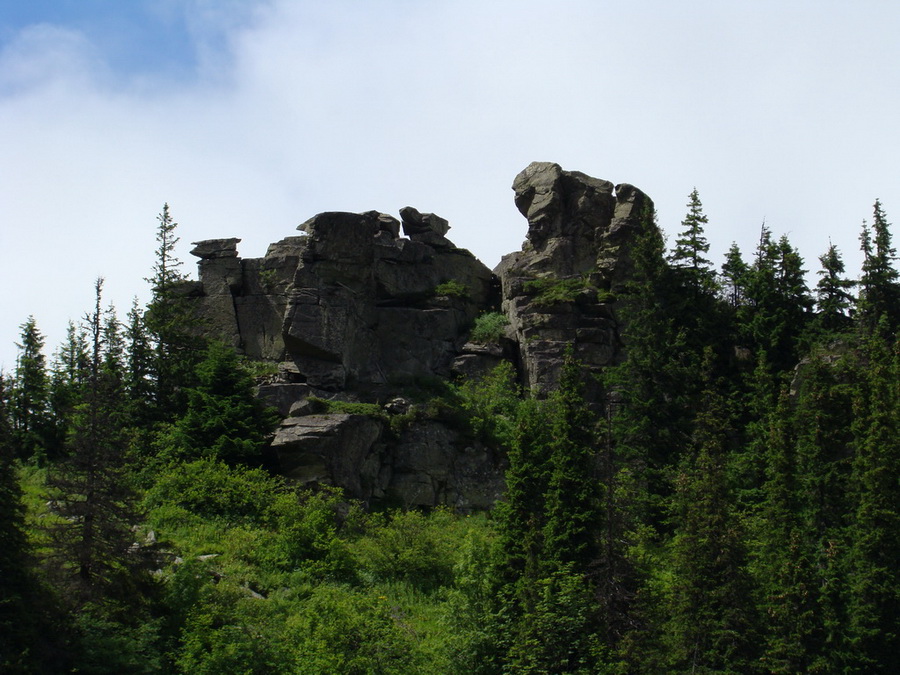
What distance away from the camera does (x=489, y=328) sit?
55.9 meters

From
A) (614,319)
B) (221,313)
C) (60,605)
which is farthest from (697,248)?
(60,605)

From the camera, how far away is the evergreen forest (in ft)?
103

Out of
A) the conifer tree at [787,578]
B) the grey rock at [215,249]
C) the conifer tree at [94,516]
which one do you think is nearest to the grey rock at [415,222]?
the grey rock at [215,249]

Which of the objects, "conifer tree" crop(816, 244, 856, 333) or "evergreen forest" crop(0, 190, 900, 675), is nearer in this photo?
"evergreen forest" crop(0, 190, 900, 675)

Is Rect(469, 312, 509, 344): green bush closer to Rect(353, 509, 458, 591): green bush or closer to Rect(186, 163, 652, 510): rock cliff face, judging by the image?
Rect(186, 163, 652, 510): rock cliff face

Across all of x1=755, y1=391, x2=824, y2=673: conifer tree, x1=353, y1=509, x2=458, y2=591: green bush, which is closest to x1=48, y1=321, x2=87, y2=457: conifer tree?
x1=353, y1=509, x2=458, y2=591: green bush

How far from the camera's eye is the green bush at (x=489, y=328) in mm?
55750

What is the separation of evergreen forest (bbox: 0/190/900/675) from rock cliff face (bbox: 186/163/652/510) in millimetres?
1553

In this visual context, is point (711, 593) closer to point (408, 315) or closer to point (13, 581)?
point (13, 581)

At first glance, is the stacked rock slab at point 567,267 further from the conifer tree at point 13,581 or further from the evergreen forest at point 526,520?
the conifer tree at point 13,581

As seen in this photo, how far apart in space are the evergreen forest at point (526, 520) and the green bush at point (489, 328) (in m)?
3.10

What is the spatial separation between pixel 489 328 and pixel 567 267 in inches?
214

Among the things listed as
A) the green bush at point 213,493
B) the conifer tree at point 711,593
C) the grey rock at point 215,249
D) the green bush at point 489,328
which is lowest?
the conifer tree at point 711,593

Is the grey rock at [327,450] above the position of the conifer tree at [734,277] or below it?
below
